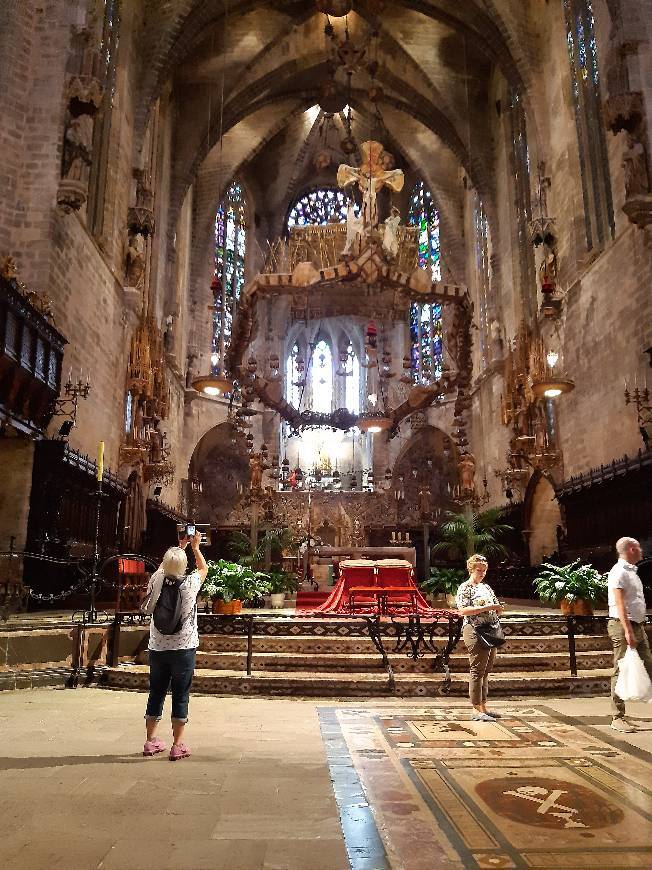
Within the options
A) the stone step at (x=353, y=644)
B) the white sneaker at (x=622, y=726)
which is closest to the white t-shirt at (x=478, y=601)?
the white sneaker at (x=622, y=726)

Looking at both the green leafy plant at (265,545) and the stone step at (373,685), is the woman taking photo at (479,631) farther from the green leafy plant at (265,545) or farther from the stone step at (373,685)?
the green leafy plant at (265,545)

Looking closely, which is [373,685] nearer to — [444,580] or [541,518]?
[444,580]

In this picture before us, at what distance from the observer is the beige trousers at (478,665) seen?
586 centimetres

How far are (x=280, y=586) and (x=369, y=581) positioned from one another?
12.5ft

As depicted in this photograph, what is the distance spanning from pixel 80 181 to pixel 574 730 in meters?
12.4

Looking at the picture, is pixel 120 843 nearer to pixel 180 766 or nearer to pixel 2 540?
pixel 180 766

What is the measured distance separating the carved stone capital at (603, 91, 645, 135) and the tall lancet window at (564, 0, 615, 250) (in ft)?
8.82

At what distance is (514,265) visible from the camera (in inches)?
851

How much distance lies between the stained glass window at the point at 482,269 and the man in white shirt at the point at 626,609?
18.8 meters

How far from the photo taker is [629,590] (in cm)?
550

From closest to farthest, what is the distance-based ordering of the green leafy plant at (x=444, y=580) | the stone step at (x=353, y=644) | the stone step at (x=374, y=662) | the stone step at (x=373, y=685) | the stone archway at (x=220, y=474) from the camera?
the stone step at (x=373, y=685)
the stone step at (x=374, y=662)
the stone step at (x=353, y=644)
the green leafy plant at (x=444, y=580)
the stone archway at (x=220, y=474)

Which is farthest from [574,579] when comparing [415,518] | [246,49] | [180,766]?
[246,49]

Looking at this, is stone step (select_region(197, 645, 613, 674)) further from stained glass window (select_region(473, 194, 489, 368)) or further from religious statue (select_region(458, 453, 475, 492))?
stained glass window (select_region(473, 194, 489, 368))

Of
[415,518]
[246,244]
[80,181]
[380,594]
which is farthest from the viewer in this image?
[246,244]
